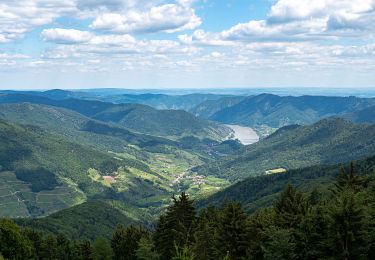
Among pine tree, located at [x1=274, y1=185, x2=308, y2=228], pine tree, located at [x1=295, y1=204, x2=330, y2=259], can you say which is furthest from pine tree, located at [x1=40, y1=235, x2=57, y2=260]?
pine tree, located at [x1=295, y1=204, x2=330, y2=259]

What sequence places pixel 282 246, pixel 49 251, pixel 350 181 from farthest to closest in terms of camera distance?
pixel 49 251 → pixel 350 181 → pixel 282 246

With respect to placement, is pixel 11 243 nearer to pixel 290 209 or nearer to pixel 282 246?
pixel 290 209

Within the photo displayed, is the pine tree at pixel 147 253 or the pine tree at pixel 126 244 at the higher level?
the pine tree at pixel 147 253

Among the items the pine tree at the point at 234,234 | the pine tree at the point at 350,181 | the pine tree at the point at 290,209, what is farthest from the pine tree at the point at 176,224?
the pine tree at the point at 350,181

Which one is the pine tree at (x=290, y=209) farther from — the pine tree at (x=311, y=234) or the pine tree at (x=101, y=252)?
the pine tree at (x=101, y=252)

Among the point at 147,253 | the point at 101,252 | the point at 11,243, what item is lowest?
the point at 101,252

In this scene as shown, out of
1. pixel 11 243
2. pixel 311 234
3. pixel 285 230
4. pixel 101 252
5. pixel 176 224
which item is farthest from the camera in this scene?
pixel 11 243

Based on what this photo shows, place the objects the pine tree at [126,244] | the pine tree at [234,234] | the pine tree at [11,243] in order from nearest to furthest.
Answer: the pine tree at [234,234], the pine tree at [11,243], the pine tree at [126,244]

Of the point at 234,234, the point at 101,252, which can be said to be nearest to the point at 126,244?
the point at 101,252

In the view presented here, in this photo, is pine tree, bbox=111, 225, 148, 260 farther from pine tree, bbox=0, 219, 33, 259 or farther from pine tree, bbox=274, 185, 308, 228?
pine tree, bbox=274, 185, 308, 228

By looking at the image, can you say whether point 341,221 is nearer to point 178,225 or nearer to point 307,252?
point 307,252

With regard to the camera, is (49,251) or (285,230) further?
(49,251)
